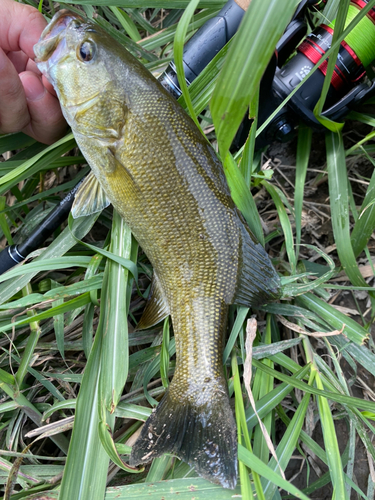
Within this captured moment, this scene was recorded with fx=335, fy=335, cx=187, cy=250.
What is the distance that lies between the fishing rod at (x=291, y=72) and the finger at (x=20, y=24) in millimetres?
662

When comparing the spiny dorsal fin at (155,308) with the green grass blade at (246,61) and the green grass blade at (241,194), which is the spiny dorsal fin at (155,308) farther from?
the green grass blade at (246,61)

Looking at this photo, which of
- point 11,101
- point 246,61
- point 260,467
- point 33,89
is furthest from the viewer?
point 33,89

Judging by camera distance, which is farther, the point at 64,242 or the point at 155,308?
the point at 64,242

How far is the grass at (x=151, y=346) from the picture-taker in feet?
4.54

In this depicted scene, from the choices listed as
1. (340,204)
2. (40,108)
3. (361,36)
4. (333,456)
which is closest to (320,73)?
(361,36)

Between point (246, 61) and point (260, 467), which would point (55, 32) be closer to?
point (246, 61)

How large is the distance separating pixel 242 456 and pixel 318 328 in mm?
719

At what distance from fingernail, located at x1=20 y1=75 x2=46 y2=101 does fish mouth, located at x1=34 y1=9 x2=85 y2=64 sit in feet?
0.89

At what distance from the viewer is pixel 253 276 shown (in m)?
1.51

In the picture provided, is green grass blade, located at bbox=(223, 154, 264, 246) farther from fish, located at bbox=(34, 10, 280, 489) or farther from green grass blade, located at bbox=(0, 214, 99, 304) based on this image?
green grass blade, located at bbox=(0, 214, 99, 304)

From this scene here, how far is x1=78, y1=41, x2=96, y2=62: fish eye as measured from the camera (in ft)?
4.62

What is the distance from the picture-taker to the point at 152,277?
1.78 metres

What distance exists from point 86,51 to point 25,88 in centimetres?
47

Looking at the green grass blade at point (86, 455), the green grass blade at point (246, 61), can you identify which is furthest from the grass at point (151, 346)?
the green grass blade at point (246, 61)
